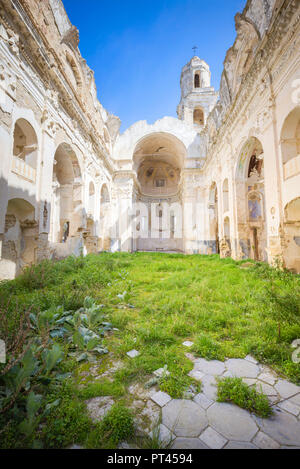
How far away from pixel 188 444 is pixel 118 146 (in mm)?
21401

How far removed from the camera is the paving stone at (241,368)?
2.17m

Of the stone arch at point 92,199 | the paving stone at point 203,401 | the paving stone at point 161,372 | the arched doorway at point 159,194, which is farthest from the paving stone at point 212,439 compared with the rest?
the arched doorway at point 159,194

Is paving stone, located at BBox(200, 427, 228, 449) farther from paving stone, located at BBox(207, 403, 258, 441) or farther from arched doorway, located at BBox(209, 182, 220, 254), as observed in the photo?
arched doorway, located at BBox(209, 182, 220, 254)

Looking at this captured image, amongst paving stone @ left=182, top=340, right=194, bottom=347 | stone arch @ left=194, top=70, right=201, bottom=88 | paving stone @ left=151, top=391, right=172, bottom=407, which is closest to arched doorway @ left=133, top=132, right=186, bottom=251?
stone arch @ left=194, top=70, right=201, bottom=88

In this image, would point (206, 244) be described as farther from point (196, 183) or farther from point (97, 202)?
point (97, 202)

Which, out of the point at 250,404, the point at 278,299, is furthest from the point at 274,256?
the point at 250,404

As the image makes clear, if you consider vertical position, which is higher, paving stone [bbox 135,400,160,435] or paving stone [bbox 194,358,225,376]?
paving stone [bbox 194,358,225,376]

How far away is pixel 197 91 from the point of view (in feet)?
87.2

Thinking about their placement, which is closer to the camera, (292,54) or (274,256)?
(292,54)

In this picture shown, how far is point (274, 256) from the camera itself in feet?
25.8

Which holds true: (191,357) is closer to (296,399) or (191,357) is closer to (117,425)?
(296,399)

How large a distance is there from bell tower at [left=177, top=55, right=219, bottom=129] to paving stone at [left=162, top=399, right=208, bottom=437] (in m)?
28.4

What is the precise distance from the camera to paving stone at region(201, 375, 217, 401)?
6.26ft
